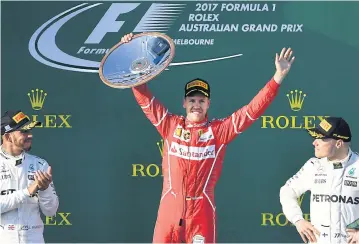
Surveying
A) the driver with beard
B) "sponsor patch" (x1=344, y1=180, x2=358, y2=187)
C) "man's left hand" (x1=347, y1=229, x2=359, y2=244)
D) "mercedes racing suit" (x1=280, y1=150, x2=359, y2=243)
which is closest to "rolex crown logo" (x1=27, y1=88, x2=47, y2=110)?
the driver with beard

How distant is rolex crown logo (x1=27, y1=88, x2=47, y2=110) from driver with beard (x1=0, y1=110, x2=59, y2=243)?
4.00 feet

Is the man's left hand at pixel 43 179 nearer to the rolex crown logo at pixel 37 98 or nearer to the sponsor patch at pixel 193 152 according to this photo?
the sponsor patch at pixel 193 152

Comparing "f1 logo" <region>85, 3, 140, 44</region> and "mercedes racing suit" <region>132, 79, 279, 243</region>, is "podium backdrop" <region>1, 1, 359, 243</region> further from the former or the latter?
"mercedes racing suit" <region>132, 79, 279, 243</region>

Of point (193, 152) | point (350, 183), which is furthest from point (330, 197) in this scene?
point (193, 152)

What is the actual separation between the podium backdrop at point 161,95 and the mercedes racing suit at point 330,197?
1415 mm

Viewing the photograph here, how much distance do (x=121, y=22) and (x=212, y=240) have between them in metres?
2.02

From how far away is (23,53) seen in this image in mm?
6762

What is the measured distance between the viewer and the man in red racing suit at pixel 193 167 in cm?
567

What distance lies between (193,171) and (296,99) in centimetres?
134

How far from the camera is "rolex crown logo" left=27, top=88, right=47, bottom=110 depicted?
22.1 feet

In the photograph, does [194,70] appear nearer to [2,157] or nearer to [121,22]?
[121,22]

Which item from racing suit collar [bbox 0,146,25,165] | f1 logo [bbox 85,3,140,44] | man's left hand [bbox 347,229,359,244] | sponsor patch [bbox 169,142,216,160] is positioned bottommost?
man's left hand [bbox 347,229,359,244]

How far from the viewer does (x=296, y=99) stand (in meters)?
6.60

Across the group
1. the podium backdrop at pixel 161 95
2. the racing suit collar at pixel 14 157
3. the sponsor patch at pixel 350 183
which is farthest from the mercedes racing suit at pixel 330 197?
the racing suit collar at pixel 14 157
